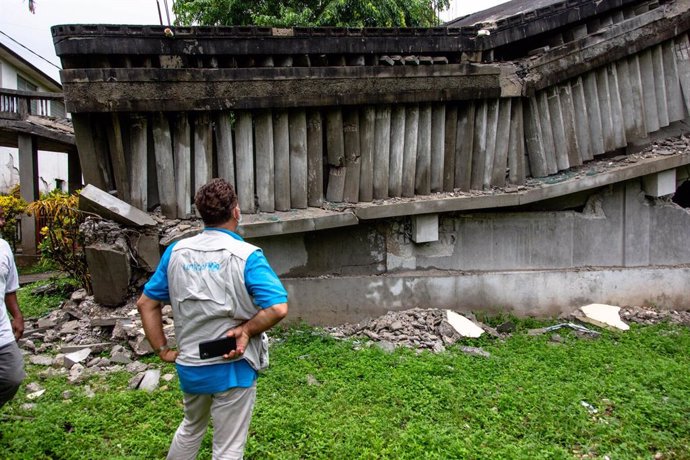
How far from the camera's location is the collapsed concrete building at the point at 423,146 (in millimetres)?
5645

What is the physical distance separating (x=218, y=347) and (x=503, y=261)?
16.2ft

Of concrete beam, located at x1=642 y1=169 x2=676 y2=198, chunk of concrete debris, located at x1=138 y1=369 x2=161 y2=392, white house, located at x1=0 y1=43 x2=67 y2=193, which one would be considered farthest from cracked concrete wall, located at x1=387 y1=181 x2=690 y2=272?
white house, located at x1=0 y1=43 x2=67 y2=193

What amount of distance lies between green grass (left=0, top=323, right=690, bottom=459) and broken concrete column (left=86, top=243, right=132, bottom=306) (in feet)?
3.98

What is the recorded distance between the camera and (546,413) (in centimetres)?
415

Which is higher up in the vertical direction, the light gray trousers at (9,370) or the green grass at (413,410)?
the light gray trousers at (9,370)

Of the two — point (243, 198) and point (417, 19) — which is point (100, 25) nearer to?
point (243, 198)

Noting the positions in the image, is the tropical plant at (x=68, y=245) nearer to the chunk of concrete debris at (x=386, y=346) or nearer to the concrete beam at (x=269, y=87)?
the concrete beam at (x=269, y=87)

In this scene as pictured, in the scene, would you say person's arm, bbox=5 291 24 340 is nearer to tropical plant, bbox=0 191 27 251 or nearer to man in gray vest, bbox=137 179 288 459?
man in gray vest, bbox=137 179 288 459

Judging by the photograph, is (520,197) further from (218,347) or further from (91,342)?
(91,342)

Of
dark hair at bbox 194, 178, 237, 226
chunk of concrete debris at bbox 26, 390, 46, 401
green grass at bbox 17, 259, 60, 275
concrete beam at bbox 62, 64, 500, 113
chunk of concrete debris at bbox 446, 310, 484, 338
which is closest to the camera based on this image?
dark hair at bbox 194, 178, 237, 226

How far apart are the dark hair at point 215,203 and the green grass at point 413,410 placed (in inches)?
68.5

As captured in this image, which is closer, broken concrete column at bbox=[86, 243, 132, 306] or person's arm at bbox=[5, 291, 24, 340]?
person's arm at bbox=[5, 291, 24, 340]

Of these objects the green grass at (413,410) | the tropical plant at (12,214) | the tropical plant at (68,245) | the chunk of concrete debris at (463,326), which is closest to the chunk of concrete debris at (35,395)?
the green grass at (413,410)

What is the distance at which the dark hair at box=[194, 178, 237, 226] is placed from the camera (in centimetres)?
277
